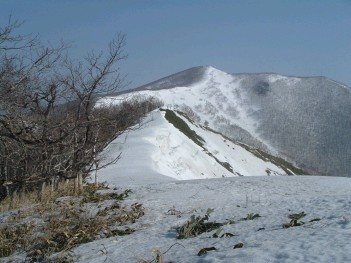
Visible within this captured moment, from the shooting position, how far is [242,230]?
20.2 ft

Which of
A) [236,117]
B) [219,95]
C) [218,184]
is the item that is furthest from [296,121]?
[218,184]

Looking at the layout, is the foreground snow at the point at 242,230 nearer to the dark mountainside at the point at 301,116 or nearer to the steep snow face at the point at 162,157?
the steep snow face at the point at 162,157

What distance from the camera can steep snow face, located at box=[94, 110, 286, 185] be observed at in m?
23.9

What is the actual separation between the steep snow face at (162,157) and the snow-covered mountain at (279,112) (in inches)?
2194

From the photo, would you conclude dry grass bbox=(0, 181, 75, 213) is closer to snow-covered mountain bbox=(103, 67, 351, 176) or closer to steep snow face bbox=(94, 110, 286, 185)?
steep snow face bbox=(94, 110, 286, 185)

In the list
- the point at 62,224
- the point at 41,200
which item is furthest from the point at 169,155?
the point at 62,224

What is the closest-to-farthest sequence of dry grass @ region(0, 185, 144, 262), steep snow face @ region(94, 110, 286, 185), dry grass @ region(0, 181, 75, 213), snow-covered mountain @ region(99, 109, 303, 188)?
dry grass @ region(0, 185, 144, 262) → dry grass @ region(0, 181, 75, 213) → steep snow face @ region(94, 110, 286, 185) → snow-covered mountain @ region(99, 109, 303, 188)

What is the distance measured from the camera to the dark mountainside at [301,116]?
11675 cm

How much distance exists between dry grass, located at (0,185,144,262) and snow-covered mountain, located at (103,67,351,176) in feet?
328

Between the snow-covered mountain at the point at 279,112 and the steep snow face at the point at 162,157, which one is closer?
the steep snow face at the point at 162,157

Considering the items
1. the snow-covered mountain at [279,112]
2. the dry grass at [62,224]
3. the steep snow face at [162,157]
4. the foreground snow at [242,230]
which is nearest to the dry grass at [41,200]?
the dry grass at [62,224]

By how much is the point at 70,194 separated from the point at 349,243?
8783 millimetres

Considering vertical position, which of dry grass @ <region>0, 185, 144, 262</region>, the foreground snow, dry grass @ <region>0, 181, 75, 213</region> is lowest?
dry grass @ <region>0, 181, 75, 213</region>

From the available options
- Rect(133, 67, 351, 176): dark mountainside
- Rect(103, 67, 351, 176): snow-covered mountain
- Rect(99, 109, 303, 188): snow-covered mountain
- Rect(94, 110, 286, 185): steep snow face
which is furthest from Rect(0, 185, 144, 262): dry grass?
Rect(103, 67, 351, 176): snow-covered mountain
